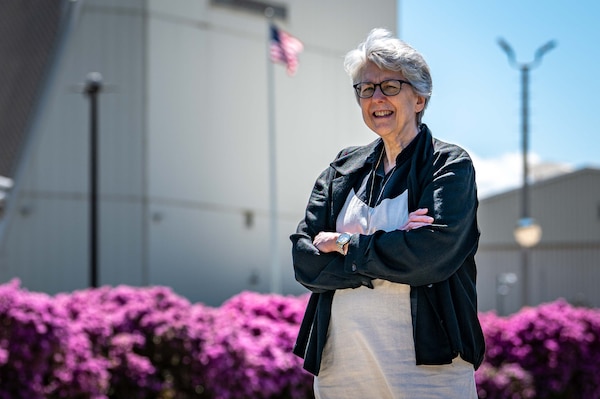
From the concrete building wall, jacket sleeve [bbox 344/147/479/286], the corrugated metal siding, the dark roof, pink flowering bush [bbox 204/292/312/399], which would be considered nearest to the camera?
jacket sleeve [bbox 344/147/479/286]

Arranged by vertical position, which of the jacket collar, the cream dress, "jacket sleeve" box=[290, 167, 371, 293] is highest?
the jacket collar

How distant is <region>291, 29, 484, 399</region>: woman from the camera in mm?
3088

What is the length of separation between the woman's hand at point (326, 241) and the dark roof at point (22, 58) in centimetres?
2641

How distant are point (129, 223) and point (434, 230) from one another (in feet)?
82.0

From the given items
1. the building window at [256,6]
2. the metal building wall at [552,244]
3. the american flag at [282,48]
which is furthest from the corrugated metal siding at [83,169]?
the metal building wall at [552,244]

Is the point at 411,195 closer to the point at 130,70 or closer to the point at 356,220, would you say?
the point at 356,220

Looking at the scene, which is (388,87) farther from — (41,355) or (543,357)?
(543,357)

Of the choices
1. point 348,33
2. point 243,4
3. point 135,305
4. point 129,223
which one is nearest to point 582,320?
point 135,305

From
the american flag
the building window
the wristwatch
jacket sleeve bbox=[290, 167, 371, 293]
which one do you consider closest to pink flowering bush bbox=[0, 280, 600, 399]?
jacket sleeve bbox=[290, 167, 371, 293]

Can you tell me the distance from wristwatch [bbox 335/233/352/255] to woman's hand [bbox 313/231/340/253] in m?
0.01

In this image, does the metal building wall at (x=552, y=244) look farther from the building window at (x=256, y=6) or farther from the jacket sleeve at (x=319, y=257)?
the jacket sleeve at (x=319, y=257)

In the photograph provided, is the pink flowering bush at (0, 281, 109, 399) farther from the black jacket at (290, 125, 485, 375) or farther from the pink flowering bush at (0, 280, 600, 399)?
the black jacket at (290, 125, 485, 375)

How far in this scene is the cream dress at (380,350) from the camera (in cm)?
312

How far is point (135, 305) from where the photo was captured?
9.05 m
